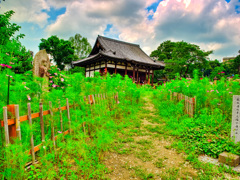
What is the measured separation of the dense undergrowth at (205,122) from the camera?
3249mm

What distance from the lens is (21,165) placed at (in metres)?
1.90

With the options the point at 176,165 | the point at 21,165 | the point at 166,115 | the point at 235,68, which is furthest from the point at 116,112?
the point at 235,68

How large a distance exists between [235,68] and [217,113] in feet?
118

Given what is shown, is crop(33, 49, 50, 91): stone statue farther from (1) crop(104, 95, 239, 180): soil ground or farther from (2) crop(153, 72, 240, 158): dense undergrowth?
(2) crop(153, 72, 240, 158): dense undergrowth

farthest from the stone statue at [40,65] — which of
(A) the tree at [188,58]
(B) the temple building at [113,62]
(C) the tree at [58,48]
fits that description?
(C) the tree at [58,48]

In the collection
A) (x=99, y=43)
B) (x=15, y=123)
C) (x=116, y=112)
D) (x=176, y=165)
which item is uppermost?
(x=99, y=43)

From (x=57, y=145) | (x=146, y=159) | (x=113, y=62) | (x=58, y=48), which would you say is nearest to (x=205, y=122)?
(x=146, y=159)

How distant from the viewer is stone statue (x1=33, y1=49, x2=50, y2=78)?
4.55 meters

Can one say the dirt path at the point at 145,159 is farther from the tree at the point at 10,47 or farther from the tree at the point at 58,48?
the tree at the point at 58,48

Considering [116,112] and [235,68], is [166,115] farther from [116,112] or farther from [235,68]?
[235,68]

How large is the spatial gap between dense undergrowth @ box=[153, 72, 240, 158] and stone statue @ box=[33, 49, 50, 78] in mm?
4489

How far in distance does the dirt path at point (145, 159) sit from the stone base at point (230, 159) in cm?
67

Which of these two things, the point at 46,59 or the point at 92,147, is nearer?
the point at 92,147

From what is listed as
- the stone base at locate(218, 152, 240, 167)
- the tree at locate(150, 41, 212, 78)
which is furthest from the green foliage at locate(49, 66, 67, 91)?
the tree at locate(150, 41, 212, 78)
